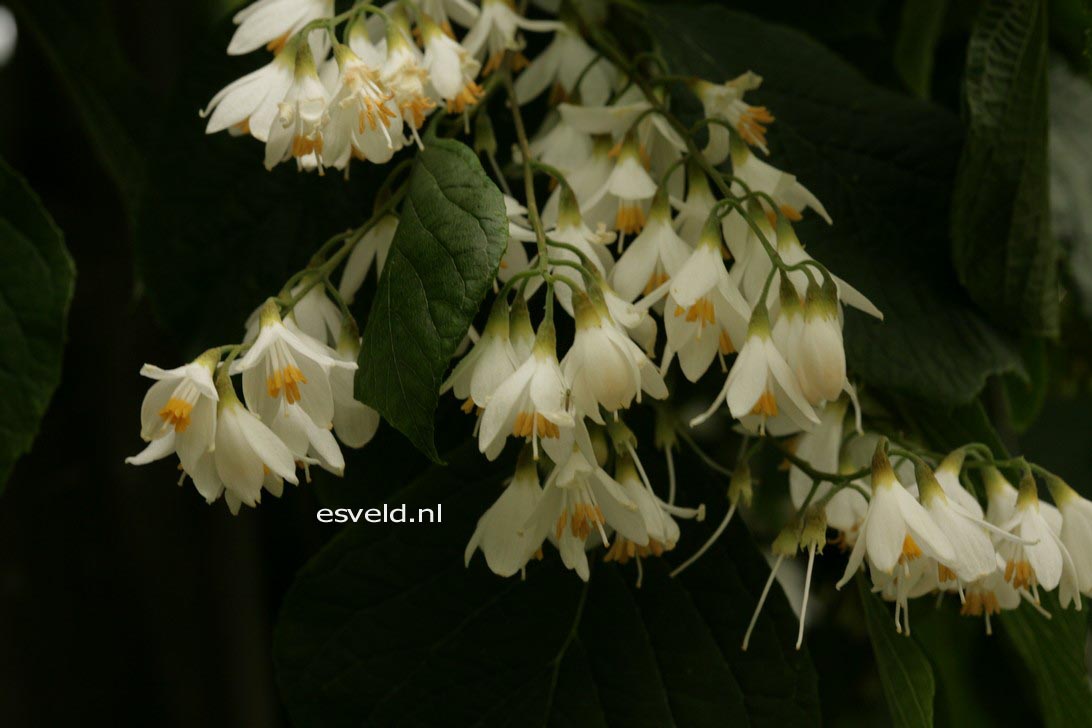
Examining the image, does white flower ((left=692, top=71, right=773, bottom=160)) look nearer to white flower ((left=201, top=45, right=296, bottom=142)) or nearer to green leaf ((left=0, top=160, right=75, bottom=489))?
white flower ((left=201, top=45, right=296, bottom=142))

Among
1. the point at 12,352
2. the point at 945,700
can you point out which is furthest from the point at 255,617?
the point at 945,700

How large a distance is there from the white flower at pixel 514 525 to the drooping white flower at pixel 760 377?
0.08 m

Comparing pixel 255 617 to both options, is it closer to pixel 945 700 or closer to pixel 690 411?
pixel 690 411

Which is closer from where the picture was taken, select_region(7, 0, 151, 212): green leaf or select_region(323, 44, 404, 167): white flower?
select_region(323, 44, 404, 167): white flower

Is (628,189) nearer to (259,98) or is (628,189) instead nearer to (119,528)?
(259,98)

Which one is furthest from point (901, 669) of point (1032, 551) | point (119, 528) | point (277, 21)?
point (119, 528)

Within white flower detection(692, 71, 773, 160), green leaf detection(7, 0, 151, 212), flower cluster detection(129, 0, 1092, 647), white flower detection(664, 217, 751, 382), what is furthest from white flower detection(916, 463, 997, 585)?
green leaf detection(7, 0, 151, 212)

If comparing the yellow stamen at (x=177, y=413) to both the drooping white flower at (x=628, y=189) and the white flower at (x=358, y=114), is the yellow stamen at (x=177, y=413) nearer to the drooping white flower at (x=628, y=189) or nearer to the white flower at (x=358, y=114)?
the white flower at (x=358, y=114)

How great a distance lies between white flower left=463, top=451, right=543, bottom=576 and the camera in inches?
20.2

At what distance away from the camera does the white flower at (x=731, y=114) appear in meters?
0.60

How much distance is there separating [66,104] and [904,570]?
912 millimetres

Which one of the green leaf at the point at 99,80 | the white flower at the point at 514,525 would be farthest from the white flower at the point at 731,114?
the green leaf at the point at 99,80

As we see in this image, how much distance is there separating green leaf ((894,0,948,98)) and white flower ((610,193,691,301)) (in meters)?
0.39

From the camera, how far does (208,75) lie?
0.73m
